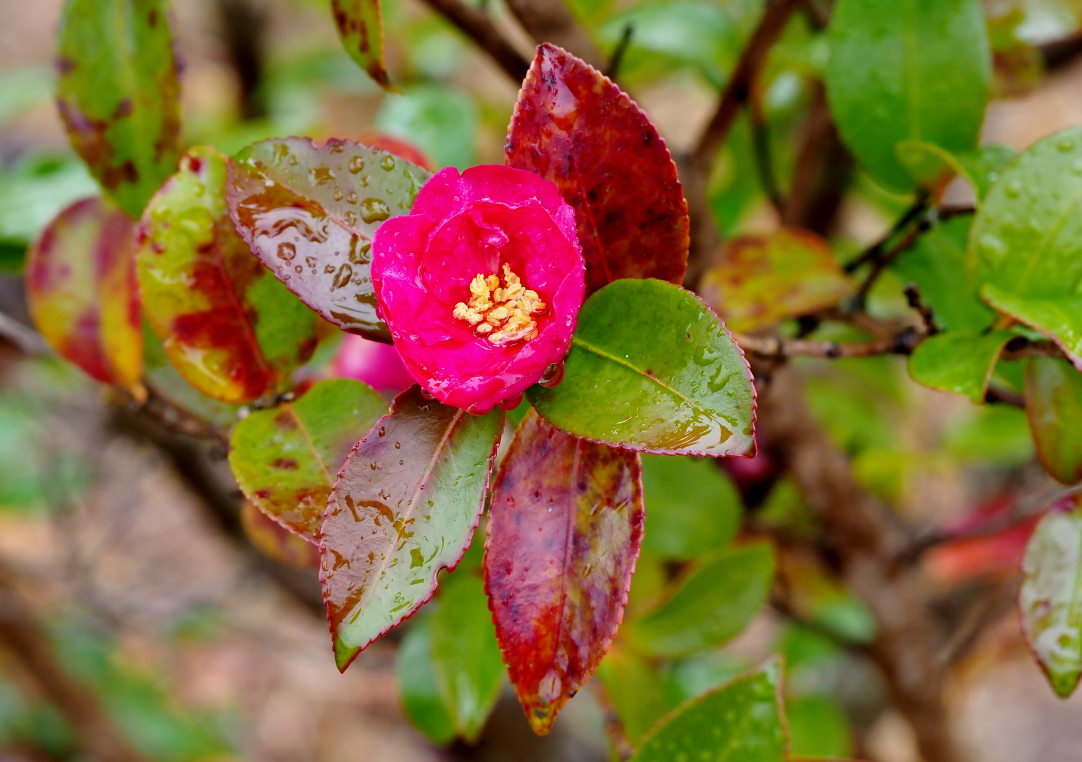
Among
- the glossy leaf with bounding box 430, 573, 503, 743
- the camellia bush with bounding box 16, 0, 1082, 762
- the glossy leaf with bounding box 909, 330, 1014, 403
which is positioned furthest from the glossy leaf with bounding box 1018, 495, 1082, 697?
the glossy leaf with bounding box 430, 573, 503, 743

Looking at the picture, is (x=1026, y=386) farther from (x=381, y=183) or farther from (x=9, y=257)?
(x=9, y=257)

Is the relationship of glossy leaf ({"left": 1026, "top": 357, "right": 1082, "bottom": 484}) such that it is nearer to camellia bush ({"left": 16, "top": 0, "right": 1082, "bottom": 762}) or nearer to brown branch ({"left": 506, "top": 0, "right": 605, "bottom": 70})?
camellia bush ({"left": 16, "top": 0, "right": 1082, "bottom": 762})

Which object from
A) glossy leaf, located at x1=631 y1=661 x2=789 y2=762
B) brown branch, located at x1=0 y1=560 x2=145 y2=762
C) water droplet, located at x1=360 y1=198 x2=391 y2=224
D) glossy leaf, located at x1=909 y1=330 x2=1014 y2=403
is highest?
water droplet, located at x1=360 y1=198 x2=391 y2=224

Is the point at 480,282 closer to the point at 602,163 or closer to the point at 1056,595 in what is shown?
the point at 602,163

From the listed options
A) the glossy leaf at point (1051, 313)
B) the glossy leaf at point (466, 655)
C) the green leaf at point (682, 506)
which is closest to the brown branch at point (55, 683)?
the glossy leaf at point (466, 655)

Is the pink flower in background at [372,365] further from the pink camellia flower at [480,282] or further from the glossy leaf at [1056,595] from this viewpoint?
the glossy leaf at [1056,595]

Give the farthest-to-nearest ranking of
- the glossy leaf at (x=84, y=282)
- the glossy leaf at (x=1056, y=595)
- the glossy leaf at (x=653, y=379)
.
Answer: the glossy leaf at (x=84, y=282) → the glossy leaf at (x=1056, y=595) → the glossy leaf at (x=653, y=379)
